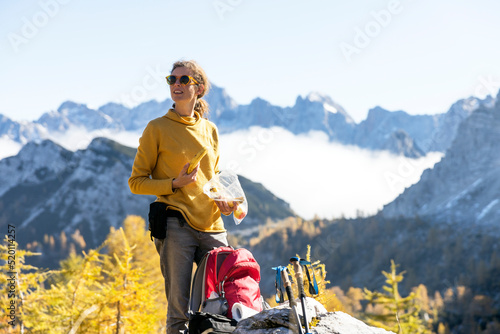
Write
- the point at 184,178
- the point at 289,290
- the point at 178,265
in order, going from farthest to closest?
the point at 178,265
the point at 184,178
the point at 289,290

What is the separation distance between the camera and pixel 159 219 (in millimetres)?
4598

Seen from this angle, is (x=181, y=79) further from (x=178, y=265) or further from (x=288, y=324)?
(x=288, y=324)

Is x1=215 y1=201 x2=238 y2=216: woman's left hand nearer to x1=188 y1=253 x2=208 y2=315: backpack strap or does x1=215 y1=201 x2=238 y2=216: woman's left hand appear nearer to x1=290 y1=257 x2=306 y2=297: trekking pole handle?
x1=188 y1=253 x2=208 y2=315: backpack strap

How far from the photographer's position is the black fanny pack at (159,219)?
4590mm

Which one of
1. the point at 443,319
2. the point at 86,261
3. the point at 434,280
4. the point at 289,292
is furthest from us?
the point at 434,280

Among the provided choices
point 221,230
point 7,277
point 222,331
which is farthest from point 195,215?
point 7,277

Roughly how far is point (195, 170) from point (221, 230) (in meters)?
0.82

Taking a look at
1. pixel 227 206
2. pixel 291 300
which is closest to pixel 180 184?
pixel 227 206

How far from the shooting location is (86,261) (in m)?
11.8

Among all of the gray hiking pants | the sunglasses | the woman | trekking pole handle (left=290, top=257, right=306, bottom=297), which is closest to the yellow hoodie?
the woman

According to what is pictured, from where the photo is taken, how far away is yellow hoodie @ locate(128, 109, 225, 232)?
4.71m

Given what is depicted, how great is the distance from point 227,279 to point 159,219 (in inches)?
35.3

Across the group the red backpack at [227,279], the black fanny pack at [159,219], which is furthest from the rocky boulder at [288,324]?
the black fanny pack at [159,219]

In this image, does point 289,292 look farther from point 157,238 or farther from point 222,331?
point 157,238
